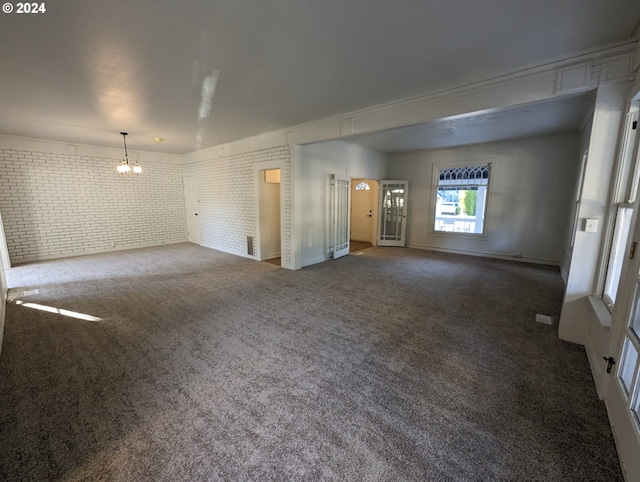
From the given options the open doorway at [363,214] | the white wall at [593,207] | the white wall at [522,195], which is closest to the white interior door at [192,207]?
the open doorway at [363,214]

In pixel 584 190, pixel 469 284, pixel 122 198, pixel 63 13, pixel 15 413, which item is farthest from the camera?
pixel 122 198

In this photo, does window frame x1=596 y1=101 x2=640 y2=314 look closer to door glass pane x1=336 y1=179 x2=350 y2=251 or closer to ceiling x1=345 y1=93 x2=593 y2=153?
ceiling x1=345 y1=93 x2=593 y2=153

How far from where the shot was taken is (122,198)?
23.4 ft

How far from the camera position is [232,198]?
6.64m

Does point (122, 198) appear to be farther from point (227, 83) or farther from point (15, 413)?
point (15, 413)

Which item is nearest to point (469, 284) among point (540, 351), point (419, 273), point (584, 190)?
point (419, 273)

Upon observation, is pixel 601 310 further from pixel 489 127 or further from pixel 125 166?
pixel 125 166

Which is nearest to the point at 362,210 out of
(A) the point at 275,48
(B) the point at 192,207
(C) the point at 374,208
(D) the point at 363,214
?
(D) the point at 363,214

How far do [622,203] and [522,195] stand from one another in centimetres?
437

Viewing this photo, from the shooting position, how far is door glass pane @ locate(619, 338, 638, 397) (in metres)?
1.61

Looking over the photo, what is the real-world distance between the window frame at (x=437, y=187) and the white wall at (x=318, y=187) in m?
2.45

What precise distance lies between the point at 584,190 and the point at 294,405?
10.7 feet

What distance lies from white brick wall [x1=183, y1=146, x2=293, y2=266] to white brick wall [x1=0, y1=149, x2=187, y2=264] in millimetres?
1096

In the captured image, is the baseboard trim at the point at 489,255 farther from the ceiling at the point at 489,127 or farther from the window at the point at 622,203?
the window at the point at 622,203
